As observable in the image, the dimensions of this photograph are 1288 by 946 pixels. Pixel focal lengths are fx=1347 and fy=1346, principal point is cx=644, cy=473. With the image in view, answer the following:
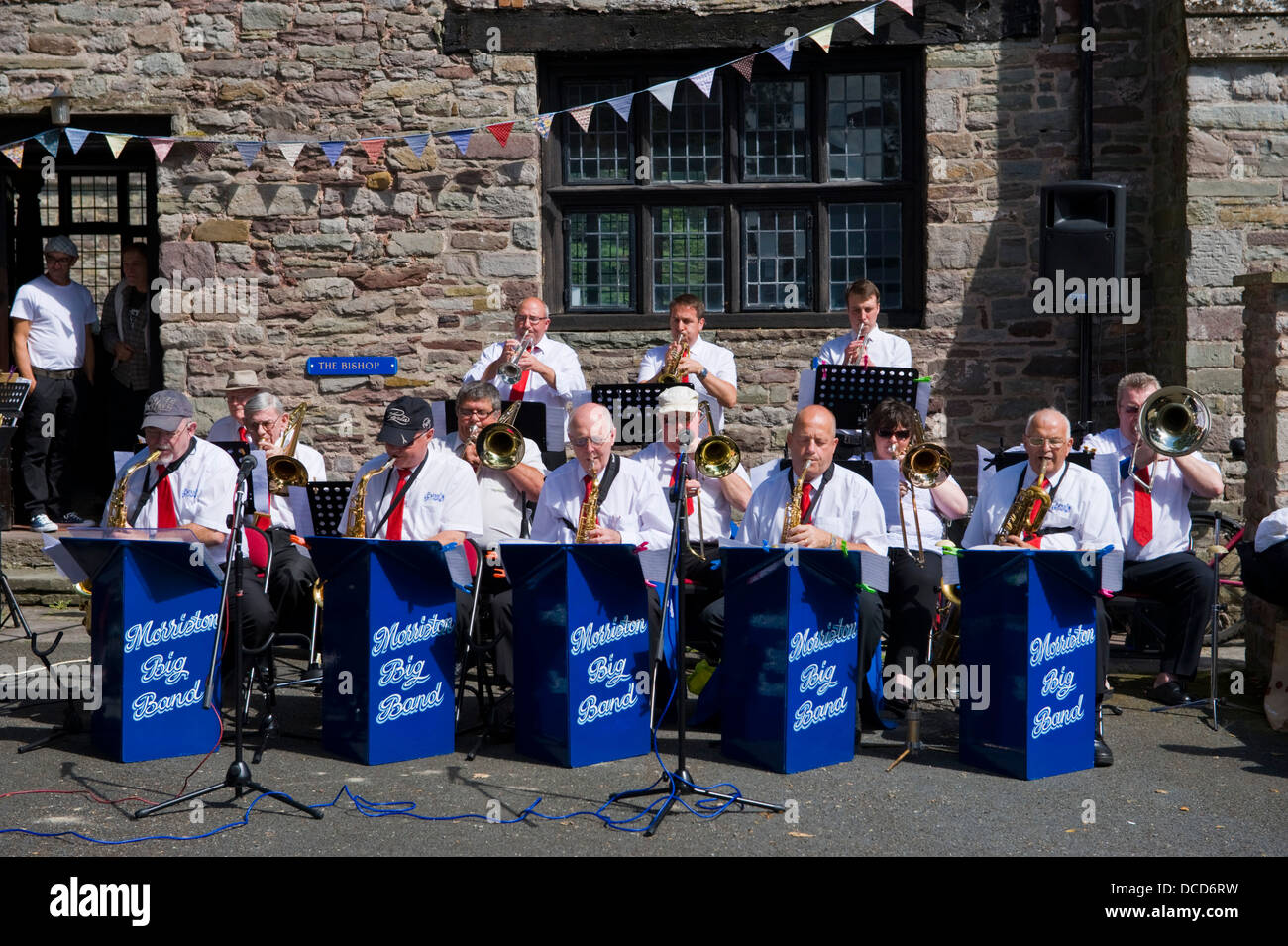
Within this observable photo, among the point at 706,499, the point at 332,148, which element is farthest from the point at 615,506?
the point at 332,148

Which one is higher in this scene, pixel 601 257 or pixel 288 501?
pixel 601 257

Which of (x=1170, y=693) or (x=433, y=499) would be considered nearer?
(x=433, y=499)

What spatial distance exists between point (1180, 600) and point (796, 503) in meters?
2.27

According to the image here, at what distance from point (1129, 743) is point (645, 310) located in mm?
5271

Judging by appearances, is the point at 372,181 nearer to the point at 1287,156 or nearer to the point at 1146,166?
the point at 1146,166

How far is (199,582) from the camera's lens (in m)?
6.34

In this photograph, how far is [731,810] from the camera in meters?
5.42

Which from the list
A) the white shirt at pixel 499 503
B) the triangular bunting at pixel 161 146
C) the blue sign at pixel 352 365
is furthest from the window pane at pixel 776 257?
the triangular bunting at pixel 161 146

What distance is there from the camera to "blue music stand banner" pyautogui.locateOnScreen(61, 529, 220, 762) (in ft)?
20.5

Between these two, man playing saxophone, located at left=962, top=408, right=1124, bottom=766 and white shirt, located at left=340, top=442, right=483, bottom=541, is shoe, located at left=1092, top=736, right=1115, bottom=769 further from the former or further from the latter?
white shirt, located at left=340, top=442, right=483, bottom=541

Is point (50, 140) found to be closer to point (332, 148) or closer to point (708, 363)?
point (332, 148)

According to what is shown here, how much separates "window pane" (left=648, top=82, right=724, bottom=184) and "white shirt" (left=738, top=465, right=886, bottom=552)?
4.23 meters

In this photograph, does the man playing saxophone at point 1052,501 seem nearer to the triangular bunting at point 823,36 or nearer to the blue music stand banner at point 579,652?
the blue music stand banner at point 579,652

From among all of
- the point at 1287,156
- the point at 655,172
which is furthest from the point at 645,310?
the point at 1287,156
